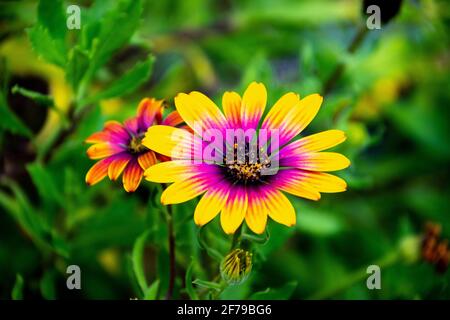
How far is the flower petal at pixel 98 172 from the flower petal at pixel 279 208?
0.15m

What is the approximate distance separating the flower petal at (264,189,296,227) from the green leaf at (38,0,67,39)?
0.34 m

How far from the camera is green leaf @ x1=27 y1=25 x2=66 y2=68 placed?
2.11 ft

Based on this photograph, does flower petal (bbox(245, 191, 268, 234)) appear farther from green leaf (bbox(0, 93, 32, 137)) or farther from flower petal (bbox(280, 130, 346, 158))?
green leaf (bbox(0, 93, 32, 137))

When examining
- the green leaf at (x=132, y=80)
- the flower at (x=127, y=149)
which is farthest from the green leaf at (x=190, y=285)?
the green leaf at (x=132, y=80)

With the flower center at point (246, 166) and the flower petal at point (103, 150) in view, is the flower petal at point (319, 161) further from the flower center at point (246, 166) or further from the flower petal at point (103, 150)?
the flower petal at point (103, 150)

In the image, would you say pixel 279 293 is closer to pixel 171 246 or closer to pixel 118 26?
pixel 171 246

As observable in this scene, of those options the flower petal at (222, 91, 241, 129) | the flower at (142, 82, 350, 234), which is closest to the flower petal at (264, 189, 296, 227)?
the flower at (142, 82, 350, 234)

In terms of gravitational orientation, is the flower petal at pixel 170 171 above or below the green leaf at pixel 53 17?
below

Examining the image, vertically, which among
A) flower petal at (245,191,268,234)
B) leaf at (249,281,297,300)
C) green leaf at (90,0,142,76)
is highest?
green leaf at (90,0,142,76)

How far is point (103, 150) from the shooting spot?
56cm

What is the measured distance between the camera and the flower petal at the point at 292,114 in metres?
0.56

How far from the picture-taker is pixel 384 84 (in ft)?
4.34

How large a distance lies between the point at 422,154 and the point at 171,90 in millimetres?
561

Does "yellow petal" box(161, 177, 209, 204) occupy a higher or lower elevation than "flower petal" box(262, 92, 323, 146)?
lower
